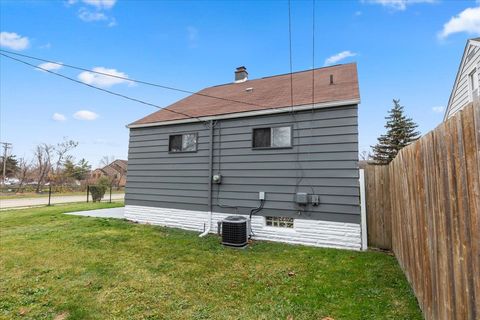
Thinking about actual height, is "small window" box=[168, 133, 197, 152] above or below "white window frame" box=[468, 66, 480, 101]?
below

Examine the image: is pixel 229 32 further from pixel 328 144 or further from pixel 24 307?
pixel 24 307

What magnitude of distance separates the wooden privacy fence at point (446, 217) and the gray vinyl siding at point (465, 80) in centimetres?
807

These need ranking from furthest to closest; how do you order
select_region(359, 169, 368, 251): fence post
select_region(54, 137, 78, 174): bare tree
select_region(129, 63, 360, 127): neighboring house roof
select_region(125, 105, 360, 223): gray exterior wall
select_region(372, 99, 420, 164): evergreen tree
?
select_region(54, 137, 78, 174): bare tree → select_region(372, 99, 420, 164): evergreen tree → select_region(129, 63, 360, 127): neighboring house roof → select_region(125, 105, 360, 223): gray exterior wall → select_region(359, 169, 368, 251): fence post

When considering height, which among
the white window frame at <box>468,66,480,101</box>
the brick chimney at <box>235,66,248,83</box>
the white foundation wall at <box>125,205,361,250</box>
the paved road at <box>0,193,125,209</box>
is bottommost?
the paved road at <box>0,193,125,209</box>

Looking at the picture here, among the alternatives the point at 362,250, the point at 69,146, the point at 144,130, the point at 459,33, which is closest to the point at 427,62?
the point at 459,33

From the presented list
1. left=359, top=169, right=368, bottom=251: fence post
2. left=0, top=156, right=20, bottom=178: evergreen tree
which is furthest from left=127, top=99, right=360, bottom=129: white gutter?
left=0, top=156, right=20, bottom=178: evergreen tree

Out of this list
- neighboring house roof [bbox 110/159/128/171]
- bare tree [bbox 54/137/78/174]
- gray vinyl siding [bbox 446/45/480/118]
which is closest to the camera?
gray vinyl siding [bbox 446/45/480/118]

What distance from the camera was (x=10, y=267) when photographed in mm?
4137

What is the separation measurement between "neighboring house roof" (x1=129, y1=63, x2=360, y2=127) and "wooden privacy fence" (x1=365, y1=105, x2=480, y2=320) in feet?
10.5

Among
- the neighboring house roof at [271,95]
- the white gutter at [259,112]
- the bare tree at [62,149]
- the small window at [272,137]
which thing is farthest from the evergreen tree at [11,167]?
the small window at [272,137]

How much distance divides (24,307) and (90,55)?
7822mm

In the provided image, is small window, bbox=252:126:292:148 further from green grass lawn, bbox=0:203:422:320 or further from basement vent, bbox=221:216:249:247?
green grass lawn, bbox=0:203:422:320

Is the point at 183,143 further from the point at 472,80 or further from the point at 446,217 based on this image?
the point at 472,80

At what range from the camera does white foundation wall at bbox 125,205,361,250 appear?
17.6 feet
